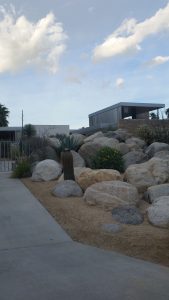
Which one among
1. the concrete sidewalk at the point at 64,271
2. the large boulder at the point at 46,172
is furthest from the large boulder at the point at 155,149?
the concrete sidewalk at the point at 64,271

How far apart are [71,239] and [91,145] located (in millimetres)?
10849

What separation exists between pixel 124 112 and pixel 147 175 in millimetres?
22023

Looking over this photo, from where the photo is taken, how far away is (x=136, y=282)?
584cm

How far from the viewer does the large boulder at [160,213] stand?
28.8 feet

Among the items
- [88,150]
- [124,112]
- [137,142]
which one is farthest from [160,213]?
[124,112]

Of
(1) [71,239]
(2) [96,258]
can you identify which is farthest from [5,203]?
(2) [96,258]

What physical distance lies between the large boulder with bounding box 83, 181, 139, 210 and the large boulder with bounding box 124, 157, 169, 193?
1163 mm

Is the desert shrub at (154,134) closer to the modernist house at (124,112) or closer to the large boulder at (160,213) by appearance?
the modernist house at (124,112)

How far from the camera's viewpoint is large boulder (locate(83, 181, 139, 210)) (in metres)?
10.3

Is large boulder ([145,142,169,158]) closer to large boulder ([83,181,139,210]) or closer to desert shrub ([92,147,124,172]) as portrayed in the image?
desert shrub ([92,147,124,172])

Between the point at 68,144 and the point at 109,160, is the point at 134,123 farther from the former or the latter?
the point at 109,160

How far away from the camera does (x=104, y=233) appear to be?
8352mm

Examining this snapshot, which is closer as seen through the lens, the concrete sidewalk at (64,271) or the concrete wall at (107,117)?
the concrete sidewalk at (64,271)

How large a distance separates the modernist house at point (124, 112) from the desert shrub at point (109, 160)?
56.6ft
